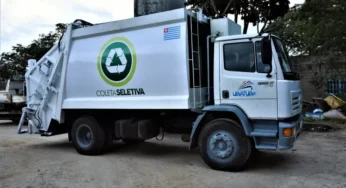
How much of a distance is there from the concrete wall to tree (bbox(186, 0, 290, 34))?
8.59ft

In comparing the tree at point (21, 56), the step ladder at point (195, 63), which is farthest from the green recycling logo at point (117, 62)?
the tree at point (21, 56)

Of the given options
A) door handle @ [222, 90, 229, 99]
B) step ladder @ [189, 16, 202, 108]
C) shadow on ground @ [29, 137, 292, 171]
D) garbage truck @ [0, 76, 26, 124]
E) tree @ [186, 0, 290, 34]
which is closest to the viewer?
door handle @ [222, 90, 229, 99]

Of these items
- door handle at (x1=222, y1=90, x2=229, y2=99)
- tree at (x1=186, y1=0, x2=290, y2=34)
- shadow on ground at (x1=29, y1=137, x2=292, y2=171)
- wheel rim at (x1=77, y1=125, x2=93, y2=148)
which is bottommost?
shadow on ground at (x1=29, y1=137, x2=292, y2=171)

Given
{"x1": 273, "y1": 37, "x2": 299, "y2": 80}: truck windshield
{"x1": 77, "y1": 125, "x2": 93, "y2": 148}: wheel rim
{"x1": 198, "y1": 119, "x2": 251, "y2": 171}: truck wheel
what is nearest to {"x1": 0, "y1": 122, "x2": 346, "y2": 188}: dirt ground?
{"x1": 198, "y1": 119, "x2": 251, "y2": 171}: truck wheel

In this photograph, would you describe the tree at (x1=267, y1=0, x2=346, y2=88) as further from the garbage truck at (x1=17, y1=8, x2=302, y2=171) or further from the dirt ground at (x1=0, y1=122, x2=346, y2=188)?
the garbage truck at (x1=17, y1=8, x2=302, y2=171)

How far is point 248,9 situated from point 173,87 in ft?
40.8

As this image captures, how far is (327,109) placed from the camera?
1425 cm

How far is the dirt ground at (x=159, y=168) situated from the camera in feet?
18.3

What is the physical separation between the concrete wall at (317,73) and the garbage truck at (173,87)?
31.7ft

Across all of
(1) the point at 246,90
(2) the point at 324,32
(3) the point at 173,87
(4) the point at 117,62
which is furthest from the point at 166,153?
(2) the point at 324,32

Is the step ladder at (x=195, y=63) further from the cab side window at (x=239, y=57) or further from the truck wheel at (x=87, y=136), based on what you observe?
the truck wheel at (x=87, y=136)

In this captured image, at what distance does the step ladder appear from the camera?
656 cm

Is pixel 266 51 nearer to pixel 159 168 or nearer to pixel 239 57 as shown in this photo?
pixel 239 57

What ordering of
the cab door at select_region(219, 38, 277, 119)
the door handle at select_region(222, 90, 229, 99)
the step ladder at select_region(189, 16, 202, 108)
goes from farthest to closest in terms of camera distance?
the step ladder at select_region(189, 16, 202, 108)
the door handle at select_region(222, 90, 229, 99)
the cab door at select_region(219, 38, 277, 119)
